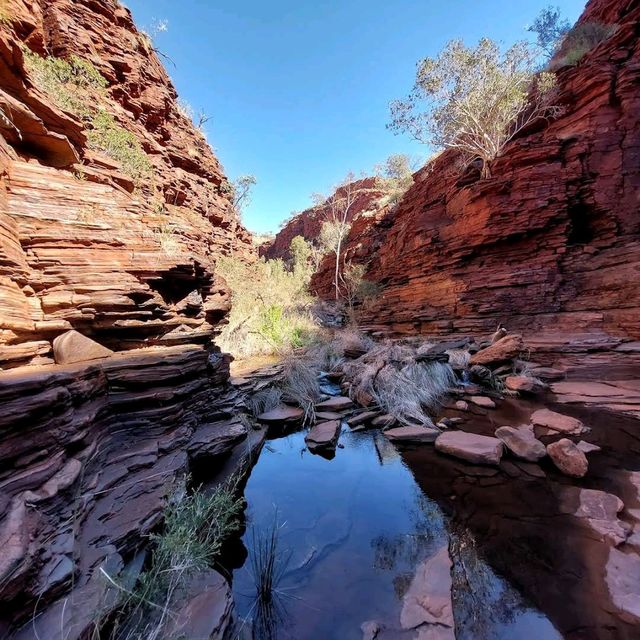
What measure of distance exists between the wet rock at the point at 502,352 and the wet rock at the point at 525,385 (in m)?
0.64

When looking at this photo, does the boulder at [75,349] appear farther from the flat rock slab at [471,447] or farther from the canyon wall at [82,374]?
the flat rock slab at [471,447]

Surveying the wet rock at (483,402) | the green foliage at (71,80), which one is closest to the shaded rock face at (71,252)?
the green foliage at (71,80)

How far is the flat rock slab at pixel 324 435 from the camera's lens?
429 centimetres

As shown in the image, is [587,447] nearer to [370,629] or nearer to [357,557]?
[357,557]

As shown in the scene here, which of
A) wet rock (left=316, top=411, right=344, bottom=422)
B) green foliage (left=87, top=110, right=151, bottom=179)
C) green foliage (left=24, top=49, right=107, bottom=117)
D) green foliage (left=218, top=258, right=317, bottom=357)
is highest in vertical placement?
green foliage (left=24, top=49, right=107, bottom=117)

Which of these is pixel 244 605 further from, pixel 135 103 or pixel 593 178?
pixel 135 103

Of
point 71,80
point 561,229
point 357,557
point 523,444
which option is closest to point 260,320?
point 523,444

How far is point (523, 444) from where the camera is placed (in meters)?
3.58

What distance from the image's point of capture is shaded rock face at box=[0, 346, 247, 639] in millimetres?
1375

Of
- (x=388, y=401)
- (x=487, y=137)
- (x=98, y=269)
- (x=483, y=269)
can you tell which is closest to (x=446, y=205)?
(x=487, y=137)

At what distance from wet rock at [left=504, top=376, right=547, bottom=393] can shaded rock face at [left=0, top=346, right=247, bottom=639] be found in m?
5.32

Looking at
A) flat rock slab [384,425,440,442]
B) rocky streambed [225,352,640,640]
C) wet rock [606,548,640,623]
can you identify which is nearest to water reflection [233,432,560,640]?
rocky streambed [225,352,640,640]

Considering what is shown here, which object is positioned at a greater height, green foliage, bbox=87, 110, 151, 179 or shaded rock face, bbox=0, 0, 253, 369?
green foliage, bbox=87, 110, 151, 179

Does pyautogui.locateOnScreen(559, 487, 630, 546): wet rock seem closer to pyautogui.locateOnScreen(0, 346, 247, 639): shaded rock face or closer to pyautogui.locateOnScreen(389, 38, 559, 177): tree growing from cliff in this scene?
pyautogui.locateOnScreen(0, 346, 247, 639): shaded rock face
